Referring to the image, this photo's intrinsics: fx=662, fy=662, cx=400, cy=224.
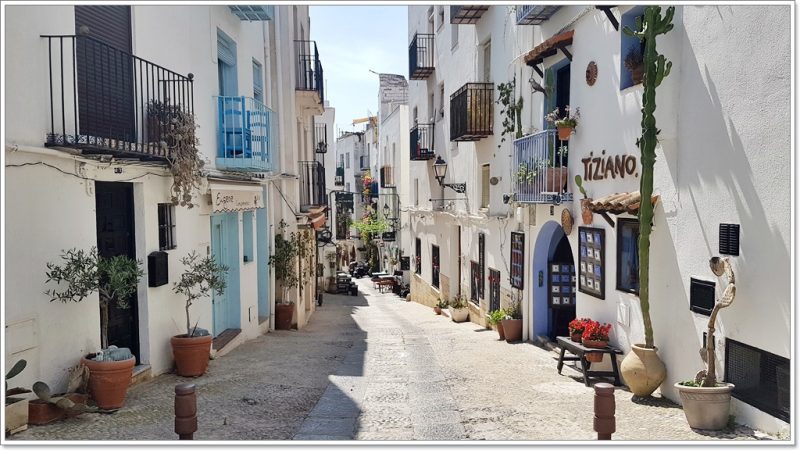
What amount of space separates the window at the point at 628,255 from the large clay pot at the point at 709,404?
2382 millimetres

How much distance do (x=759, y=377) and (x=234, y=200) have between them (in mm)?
8401

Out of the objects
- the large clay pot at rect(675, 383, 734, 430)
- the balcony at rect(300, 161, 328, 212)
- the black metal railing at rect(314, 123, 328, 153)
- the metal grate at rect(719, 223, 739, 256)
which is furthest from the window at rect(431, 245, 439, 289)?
the large clay pot at rect(675, 383, 734, 430)

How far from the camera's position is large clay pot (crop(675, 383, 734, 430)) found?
647 centimetres

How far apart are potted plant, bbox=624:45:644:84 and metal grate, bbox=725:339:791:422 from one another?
371 cm

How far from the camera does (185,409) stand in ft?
18.6

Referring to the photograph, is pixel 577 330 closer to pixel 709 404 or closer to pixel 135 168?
pixel 709 404

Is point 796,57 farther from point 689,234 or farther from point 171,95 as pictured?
point 171,95

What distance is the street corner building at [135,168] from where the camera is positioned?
623 centimetres

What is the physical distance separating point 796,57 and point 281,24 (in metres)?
13.4

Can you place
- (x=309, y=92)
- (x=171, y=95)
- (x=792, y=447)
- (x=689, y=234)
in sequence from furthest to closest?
(x=309, y=92), (x=171, y=95), (x=689, y=234), (x=792, y=447)

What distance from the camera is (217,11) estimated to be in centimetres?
1149

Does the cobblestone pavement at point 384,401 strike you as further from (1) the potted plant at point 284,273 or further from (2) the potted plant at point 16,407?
(1) the potted plant at point 284,273

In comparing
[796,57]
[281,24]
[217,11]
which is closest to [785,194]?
[796,57]

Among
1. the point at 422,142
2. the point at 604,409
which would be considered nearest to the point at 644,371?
the point at 604,409
